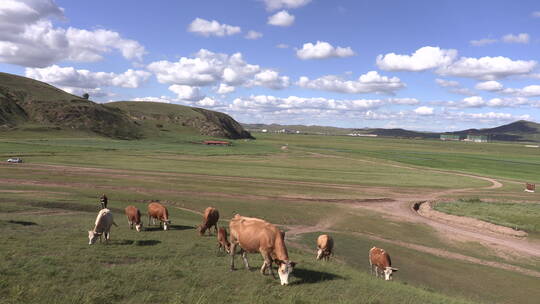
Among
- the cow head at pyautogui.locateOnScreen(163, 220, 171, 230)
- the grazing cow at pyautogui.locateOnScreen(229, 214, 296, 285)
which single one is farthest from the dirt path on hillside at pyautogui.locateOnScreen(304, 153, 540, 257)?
the grazing cow at pyautogui.locateOnScreen(229, 214, 296, 285)

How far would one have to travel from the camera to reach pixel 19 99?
18100cm

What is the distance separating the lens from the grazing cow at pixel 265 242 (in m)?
14.1

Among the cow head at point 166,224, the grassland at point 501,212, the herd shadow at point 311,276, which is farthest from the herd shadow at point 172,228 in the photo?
the grassland at point 501,212

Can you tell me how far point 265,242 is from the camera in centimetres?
1483

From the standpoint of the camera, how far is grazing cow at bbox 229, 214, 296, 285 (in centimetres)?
1411

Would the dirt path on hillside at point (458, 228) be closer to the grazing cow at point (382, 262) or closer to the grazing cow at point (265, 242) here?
the grazing cow at point (382, 262)

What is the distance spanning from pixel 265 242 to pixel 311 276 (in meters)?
2.87

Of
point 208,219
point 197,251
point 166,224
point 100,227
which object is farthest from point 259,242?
point 166,224

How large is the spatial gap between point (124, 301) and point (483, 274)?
25980 mm

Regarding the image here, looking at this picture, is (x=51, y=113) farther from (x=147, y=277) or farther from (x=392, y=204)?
(x=147, y=277)

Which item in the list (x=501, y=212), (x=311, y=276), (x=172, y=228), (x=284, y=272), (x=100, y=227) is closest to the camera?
(x=284, y=272)

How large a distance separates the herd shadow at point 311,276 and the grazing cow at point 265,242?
1.04 metres

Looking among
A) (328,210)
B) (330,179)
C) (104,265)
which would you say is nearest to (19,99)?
(330,179)

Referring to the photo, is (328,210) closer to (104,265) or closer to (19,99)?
(104,265)
